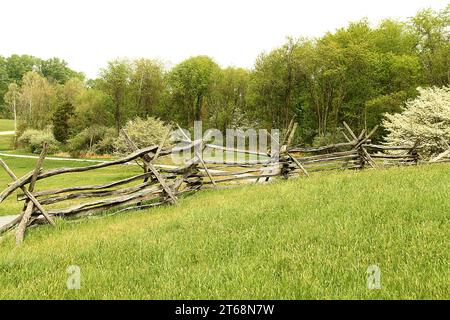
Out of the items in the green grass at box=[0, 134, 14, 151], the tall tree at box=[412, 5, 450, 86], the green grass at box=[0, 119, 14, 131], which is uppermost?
the tall tree at box=[412, 5, 450, 86]

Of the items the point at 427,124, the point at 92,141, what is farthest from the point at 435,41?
the point at 92,141

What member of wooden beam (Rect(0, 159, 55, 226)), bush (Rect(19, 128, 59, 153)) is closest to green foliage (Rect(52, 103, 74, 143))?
bush (Rect(19, 128, 59, 153))

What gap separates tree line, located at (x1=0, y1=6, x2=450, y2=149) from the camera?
38156mm

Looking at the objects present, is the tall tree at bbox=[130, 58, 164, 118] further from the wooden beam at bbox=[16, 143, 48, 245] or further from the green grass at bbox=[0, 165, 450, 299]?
the green grass at bbox=[0, 165, 450, 299]

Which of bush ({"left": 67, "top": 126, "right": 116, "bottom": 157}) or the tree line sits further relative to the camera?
bush ({"left": 67, "top": 126, "right": 116, "bottom": 157})

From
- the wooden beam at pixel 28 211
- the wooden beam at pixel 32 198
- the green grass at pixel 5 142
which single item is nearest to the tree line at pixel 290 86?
the green grass at pixel 5 142

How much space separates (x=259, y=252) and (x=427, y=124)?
18494 mm

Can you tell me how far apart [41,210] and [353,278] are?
19.9 feet

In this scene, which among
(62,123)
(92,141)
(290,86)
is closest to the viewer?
(290,86)

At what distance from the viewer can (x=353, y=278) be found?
3471 mm

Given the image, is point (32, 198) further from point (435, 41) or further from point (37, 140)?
point (37, 140)

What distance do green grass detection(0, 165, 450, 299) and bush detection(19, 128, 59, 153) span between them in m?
44.8

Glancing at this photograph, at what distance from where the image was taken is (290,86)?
42.8 metres

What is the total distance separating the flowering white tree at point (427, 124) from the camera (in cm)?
1833
